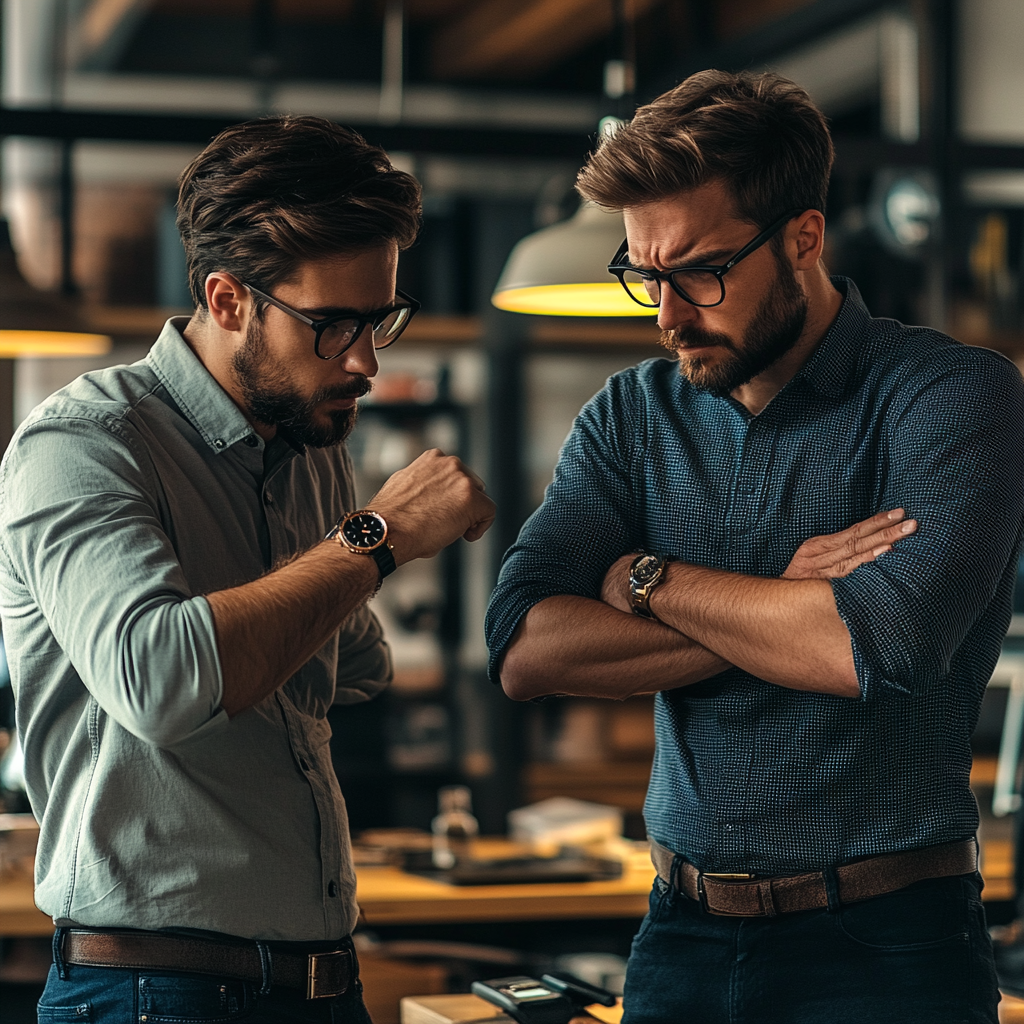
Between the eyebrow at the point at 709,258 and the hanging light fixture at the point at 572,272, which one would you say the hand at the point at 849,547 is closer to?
the eyebrow at the point at 709,258

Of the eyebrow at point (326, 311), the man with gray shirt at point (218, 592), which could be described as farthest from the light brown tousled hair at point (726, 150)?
the eyebrow at point (326, 311)

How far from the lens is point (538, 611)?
195 cm

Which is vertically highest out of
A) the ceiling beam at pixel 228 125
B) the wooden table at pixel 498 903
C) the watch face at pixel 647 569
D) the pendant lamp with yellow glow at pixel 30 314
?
the ceiling beam at pixel 228 125

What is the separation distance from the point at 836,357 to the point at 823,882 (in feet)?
2.24

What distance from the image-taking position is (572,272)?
3064mm

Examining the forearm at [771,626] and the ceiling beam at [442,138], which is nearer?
the forearm at [771,626]

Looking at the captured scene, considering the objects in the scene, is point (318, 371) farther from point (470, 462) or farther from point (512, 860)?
point (470, 462)

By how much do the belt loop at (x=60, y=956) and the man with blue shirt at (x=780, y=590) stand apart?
2.17 feet

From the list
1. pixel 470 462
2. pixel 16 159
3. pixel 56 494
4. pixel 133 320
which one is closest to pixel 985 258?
pixel 470 462

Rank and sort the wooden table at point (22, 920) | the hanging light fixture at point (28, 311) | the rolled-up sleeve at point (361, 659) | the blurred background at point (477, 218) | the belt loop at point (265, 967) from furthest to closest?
the blurred background at point (477, 218) < the hanging light fixture at point (28, 311) < the wooden table at point (22, 920) < the rolled-up sleeve at point (361, 659) < the belt loop at point (265, 967)

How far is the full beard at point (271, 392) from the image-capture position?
178 cm

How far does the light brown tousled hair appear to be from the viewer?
1880 millimetres

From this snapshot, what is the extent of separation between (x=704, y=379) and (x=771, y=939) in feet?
2.37

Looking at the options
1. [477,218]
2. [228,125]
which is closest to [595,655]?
[228,125]
